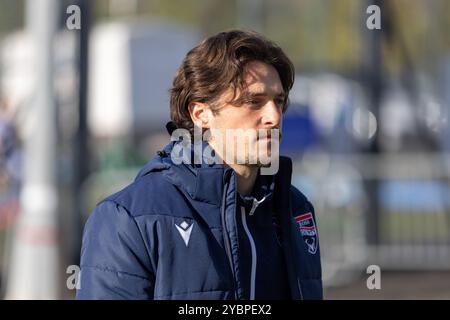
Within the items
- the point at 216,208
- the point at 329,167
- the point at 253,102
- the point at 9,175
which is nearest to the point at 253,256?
the point at 216,208

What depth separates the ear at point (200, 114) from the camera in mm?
3424

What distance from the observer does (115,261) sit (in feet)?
10.2

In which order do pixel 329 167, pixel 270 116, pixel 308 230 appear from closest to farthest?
pixel 270 116 → pixel 308 230 → pixel 329 167

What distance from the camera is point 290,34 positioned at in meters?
36.8

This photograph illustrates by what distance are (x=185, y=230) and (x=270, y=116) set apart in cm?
47

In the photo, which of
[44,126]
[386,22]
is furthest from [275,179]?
[386,22]

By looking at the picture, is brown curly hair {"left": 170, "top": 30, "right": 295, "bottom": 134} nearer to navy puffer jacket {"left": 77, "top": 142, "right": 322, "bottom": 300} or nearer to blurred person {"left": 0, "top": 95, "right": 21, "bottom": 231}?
navy puffer jacket {"left": 77, "top": 142, "right": 322, "bottom": 300}

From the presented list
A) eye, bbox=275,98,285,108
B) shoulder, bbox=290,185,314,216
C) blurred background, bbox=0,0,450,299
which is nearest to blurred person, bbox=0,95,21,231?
blurred background, bbox=0,0,450,299

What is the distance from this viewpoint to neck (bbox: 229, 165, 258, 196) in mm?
3340

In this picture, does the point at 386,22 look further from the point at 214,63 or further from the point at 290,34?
the point at 290,34

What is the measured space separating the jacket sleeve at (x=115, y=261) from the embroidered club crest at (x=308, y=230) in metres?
0.61

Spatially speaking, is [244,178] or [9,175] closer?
[244,178]

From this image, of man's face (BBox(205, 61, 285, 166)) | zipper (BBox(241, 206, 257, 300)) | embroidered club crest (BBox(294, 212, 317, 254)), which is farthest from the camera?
embroidered club crest (BBox(294, 212, 317, 254))

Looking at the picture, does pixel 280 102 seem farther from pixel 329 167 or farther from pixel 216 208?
pixel 329 167
